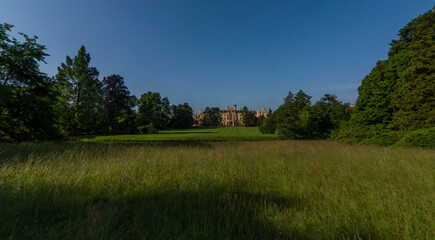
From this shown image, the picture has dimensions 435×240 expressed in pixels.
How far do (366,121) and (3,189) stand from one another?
1897 cm

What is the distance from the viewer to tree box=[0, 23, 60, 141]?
350 inches

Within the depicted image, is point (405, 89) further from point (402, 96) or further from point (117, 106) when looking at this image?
point (117, 106)

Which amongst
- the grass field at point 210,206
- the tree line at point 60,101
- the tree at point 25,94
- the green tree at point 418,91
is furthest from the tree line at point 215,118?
the grass field at point 210,206

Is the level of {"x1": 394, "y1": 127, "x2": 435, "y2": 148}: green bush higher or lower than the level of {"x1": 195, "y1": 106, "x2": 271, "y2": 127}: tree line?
lower

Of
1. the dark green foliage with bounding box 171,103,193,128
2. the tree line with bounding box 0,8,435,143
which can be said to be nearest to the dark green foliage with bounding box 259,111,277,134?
the tree line with bounding box 0,8,435,143

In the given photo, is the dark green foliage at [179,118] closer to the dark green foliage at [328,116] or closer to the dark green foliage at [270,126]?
the dark green foliage at [270,126]

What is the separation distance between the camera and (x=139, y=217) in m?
1.97

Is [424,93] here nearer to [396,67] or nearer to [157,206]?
[396,67]

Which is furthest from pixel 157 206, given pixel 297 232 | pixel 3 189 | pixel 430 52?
pixel 430 52

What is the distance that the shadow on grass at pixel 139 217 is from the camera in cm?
166

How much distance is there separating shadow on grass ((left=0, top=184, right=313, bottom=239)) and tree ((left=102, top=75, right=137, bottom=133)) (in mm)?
29301

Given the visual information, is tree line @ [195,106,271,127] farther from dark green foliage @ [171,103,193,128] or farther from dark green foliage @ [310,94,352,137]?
dark green foliage @ [310,94,352,137]

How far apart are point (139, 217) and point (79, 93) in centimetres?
2654

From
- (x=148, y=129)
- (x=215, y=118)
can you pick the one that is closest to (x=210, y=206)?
(x=148, y=129)
